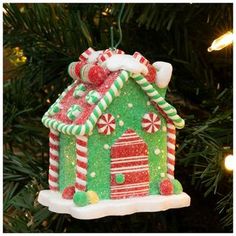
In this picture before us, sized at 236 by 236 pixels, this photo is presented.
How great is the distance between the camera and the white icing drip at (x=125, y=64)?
88 centimetres

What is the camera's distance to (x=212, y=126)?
3.30ft

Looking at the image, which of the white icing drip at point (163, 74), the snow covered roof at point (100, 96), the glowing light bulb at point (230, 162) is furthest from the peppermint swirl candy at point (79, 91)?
the glowing light bulb at point (230, 162)

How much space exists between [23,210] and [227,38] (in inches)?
20.6

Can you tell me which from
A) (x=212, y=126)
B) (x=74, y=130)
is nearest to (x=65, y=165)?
(x=74, y=130)

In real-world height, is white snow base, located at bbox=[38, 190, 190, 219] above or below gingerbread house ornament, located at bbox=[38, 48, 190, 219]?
below

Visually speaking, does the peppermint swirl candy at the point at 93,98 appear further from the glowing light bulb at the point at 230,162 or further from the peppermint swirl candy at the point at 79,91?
the glowing light bulb at the point at 230,162

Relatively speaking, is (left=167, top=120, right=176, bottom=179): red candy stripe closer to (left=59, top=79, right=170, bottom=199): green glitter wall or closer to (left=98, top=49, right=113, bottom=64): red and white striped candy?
(left=59, top=79, right=170, bottom=199): green glitter wall

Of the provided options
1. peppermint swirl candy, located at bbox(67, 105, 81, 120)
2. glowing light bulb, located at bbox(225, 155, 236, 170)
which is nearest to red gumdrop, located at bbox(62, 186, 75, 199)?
peppermint swirl candy, located at bbox(67, 105, 81, 120)

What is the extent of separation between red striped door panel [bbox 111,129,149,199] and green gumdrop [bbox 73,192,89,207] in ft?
0.16

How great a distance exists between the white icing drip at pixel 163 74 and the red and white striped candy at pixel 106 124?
0.30 feet

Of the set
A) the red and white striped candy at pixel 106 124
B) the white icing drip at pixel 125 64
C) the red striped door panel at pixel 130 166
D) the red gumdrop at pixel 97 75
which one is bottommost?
the red striped door panel at pixel 130 166

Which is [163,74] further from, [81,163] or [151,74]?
[81,163]

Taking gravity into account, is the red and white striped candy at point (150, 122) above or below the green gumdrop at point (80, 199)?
above

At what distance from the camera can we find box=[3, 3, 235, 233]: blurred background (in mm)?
1065
